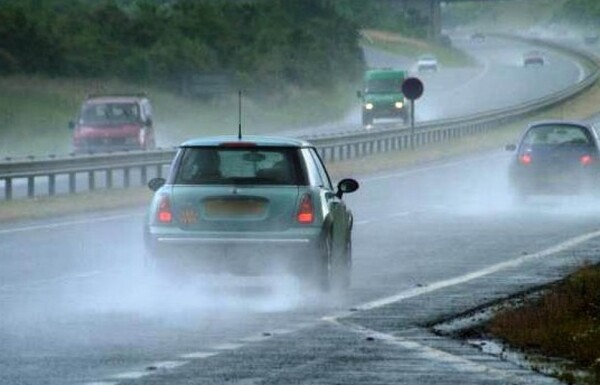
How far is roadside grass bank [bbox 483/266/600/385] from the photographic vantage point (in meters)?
15.0

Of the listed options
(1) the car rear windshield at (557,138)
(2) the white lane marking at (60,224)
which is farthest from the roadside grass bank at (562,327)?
(1) the car rear windshield at (557,138)

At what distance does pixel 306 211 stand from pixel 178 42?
3315 inches

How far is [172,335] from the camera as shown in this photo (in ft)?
55.6

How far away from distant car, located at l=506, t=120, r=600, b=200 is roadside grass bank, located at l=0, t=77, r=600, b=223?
6.55m

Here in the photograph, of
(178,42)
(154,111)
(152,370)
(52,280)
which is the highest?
(152,370)

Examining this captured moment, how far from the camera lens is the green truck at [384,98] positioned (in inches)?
3391

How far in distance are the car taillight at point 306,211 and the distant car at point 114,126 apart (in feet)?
114

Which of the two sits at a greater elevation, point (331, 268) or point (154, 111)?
point (331, 268)

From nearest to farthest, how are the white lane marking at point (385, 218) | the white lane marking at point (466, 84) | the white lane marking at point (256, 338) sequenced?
the white lane marking at point (256, 338)
the white lane marking at point (385, 218)
the white lane marking at point (466, 84)

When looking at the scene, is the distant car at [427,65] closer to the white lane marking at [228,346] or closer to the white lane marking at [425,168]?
the white lane marking at [425,168]

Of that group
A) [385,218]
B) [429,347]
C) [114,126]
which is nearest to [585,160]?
[385,218]

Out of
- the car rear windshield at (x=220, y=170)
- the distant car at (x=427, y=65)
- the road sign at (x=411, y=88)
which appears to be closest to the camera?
the car rear windshield at (x=220, y=170)

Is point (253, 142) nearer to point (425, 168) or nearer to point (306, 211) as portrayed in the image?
point (306, 211)

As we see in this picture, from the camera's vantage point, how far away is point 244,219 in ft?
65.7
